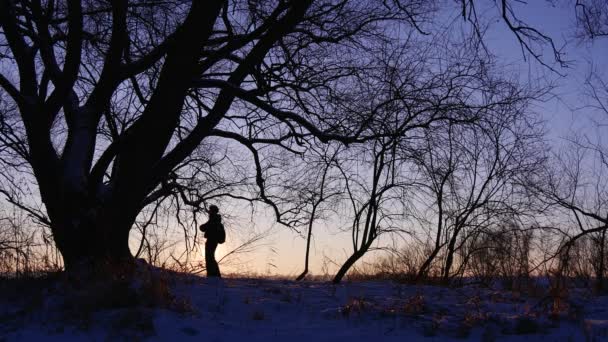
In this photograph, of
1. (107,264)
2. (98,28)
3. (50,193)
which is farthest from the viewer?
(98,28)

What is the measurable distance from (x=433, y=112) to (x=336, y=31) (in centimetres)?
183

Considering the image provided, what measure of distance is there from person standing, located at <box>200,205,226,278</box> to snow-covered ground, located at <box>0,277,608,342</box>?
14.1ft

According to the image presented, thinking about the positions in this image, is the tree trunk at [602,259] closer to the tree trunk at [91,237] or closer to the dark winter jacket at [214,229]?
the dark winter jacket at [214,229]

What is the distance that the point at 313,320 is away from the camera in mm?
6547

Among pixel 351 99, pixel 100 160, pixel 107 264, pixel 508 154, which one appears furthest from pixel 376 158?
pixel 107 264

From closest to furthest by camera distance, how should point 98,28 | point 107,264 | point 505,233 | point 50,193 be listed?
point 107,264, point 50,193, point 98,28, point 505,233

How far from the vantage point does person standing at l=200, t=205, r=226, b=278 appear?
1202cm

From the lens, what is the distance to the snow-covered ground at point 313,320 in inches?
229

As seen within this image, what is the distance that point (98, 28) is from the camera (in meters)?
9.81

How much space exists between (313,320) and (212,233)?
5.95 m

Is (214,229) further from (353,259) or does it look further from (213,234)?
(353,259)

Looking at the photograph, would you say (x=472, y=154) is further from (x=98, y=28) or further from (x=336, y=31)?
(x=98, y=28)

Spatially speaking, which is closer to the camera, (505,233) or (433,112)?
(433,112)

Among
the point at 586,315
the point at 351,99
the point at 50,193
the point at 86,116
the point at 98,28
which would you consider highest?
the point at 98,28
